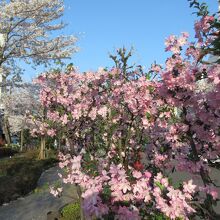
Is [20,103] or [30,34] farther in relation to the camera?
[20,103]

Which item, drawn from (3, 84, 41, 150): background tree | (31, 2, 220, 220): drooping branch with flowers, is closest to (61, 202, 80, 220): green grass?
(31, 2, 220, 220): drooping branch with flowers

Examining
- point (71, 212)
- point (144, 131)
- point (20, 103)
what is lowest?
point (71, 212)

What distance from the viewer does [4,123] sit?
3728 centimetres

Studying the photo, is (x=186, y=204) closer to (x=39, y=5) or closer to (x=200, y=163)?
(x=200, y=163)

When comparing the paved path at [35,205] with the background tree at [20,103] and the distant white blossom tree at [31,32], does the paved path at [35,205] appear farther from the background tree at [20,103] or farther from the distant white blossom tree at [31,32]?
the background tree at [20,103]

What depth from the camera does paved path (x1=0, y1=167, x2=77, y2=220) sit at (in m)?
10.3

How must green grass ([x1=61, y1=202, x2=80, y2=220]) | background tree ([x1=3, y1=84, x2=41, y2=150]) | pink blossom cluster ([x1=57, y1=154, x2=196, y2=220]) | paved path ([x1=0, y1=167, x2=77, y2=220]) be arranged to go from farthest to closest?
background tree ([x1=3, y1=84, x2=41, y2=150])
paved path ([x1=0, y1=167, x2=77, y2=220])
green grass ([x1=61, y1=202, x2=80, y2=220])
pink blossom cluster ([x1=57, y1=154, x2=196, y2=220])

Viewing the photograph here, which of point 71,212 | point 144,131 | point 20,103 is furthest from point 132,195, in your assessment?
point 20,103

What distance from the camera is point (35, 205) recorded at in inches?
455

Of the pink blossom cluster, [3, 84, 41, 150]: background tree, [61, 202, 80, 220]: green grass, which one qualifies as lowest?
[61, 202, 80, 220]: green grass

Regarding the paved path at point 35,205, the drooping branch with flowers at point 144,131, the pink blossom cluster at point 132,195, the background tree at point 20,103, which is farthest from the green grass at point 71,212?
the background tree at point 20,103

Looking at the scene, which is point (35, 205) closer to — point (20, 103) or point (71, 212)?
point (71, 212)

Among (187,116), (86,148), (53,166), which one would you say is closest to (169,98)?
(187,116)

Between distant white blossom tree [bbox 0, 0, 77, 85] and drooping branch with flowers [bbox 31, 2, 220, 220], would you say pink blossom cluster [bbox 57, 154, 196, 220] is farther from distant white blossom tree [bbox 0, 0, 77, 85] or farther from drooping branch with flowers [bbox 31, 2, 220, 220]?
distant white blossom tree [bbox 0, 0, 77, 85]
